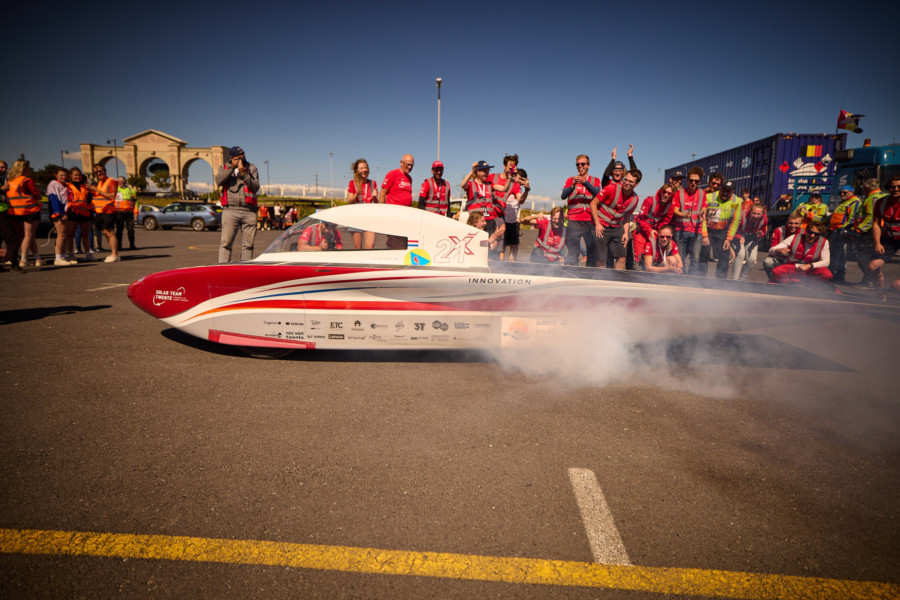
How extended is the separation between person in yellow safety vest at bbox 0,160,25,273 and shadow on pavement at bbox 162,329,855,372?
5.23 m

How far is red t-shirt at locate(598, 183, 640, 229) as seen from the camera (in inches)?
224

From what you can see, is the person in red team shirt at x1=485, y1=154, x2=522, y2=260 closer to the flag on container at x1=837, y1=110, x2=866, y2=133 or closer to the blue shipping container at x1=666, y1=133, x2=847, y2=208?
the blue shipping container at x1=666, y1=133, x2=847, y2=208

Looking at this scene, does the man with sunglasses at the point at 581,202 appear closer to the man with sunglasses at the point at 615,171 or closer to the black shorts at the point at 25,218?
the man with sunglasses at the point at 615,171

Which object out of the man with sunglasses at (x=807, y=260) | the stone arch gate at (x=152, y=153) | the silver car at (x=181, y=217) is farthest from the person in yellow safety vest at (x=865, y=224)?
the stone arch gate at (x=152, y=153)

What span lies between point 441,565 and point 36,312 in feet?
18.1

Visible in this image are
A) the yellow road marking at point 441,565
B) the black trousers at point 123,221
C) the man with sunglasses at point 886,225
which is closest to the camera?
the yellow road marking at point 441,565

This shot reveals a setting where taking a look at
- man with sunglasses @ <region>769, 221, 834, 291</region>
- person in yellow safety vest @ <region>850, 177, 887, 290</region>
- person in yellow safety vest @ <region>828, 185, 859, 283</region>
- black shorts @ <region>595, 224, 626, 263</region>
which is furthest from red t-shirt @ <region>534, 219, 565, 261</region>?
person in yellow safety vest @ <region>828, 185, 859, 283</region>

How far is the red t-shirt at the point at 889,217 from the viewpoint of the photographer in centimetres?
612

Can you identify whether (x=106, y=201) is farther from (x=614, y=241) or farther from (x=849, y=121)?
(x=849, y=121)

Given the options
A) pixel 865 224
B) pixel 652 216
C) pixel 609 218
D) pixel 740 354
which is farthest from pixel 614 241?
pixel 865 224

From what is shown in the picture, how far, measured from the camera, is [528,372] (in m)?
3.50

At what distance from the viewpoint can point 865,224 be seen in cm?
689

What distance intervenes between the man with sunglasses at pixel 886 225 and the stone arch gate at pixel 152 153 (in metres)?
76.5

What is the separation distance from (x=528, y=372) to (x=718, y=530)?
70.5 inches
